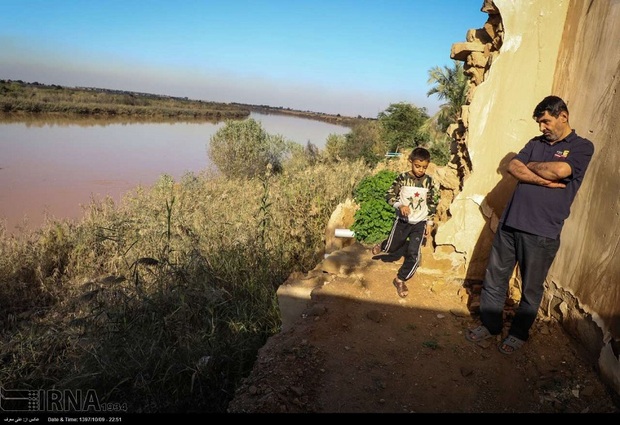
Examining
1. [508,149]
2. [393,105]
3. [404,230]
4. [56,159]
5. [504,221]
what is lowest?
[56,159]

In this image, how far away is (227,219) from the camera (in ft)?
21.5

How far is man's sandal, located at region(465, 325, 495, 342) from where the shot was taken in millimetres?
2939

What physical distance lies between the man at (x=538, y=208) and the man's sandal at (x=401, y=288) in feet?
2.85

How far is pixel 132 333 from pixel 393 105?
21495 millimetres

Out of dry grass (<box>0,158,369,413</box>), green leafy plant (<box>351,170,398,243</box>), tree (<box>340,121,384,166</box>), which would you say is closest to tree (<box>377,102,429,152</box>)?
tree (<box>340,121,384,166</box>)

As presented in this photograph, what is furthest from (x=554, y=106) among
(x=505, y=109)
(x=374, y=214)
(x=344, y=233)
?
(x=344, y=233)

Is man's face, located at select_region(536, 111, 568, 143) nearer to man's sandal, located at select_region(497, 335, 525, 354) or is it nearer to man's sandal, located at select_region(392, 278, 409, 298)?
man's sandal, located at select_region(497, 335, 525, 354)

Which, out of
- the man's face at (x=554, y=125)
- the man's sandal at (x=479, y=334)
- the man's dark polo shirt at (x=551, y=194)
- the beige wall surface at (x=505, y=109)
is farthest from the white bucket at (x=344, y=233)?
the man's face at (x=554, y=125)

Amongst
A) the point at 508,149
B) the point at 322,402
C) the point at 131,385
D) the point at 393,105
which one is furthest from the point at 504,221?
the point at 393,105

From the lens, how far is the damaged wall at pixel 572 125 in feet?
8.09

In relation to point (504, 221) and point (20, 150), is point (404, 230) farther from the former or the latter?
point (20, 150)

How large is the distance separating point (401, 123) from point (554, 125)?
1979cm

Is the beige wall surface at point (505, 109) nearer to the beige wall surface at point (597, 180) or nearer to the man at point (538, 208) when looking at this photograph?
the beige wall surface at point (597, 180)

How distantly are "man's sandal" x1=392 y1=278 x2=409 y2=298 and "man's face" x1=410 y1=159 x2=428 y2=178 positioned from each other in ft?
3.54
